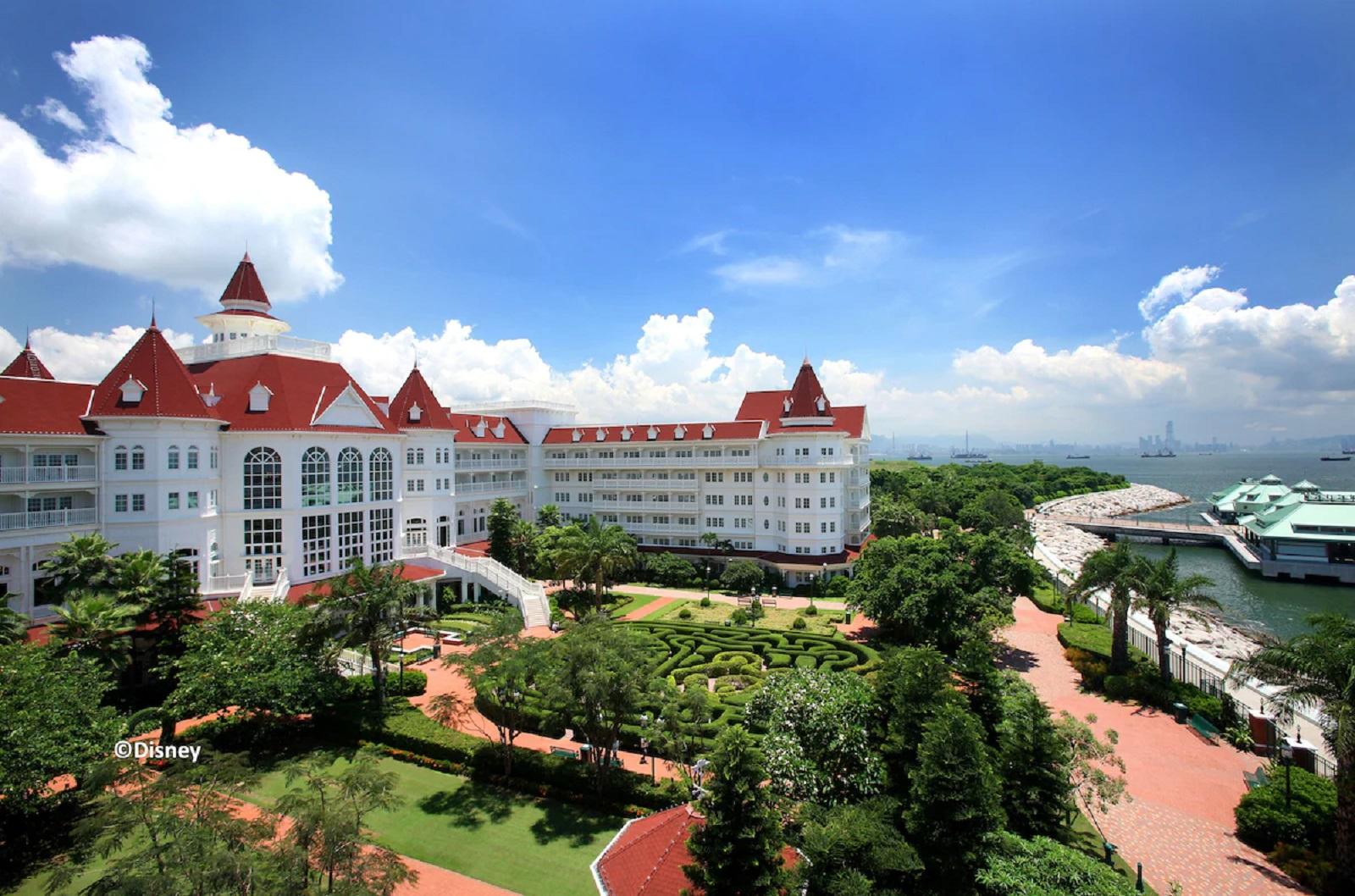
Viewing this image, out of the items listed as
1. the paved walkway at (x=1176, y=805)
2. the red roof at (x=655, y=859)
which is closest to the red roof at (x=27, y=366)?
the red roof at (x=655, y=859)

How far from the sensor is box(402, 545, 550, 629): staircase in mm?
39750

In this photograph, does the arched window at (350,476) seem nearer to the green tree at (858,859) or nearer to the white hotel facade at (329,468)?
the white hotel facade at (329,468)

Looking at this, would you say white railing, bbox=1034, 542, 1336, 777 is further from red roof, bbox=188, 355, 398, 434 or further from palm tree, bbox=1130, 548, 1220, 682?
red roof, bbox=188, 355, 398, 434

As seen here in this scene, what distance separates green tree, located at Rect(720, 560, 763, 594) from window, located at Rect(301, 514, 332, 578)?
26706mm

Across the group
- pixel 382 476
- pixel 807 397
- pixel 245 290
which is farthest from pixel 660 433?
pixel 245 290

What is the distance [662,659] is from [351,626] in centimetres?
1406

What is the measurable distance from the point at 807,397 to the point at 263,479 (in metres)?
38.1

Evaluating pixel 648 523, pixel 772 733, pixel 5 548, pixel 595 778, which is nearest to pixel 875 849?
pixel 772 733

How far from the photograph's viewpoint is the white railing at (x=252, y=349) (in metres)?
39.4

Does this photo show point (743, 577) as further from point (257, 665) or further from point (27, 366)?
point (27, 366)

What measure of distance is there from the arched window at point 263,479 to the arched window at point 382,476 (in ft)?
18.0

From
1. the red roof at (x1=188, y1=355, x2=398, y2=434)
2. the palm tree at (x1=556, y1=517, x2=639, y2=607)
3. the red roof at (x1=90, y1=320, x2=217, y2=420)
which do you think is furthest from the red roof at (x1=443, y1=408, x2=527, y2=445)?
the red roof at (x1=90, y1=320, x2=217, y2=420)

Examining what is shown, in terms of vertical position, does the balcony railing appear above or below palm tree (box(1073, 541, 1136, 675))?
above

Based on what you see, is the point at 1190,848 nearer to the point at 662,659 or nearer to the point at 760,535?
the point at 662,659
